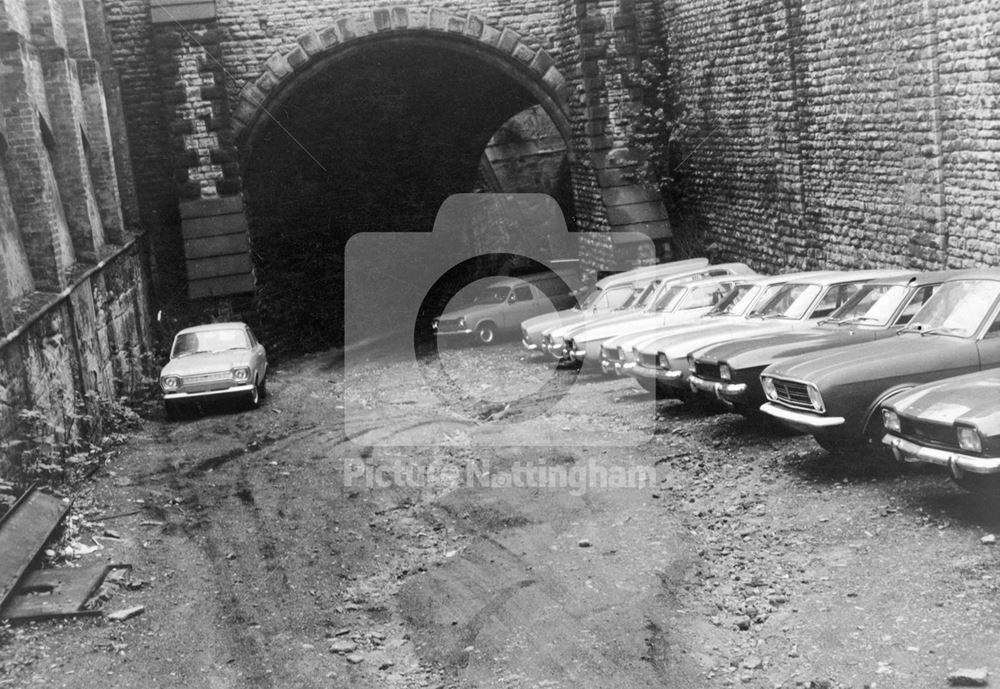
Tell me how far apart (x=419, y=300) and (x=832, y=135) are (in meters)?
13.9

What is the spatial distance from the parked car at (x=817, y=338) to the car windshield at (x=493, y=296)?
10810 millimetres

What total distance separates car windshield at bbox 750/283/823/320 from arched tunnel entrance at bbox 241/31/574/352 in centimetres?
1059

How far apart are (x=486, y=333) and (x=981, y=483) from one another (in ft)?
47.7

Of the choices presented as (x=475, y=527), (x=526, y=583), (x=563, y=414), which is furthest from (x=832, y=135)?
(x=526, y=583)

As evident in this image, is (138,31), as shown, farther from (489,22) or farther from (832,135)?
(832,135)

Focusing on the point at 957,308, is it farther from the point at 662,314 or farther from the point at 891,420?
the point at 662,314

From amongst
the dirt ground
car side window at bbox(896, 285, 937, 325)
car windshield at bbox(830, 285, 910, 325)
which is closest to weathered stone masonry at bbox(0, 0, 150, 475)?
the dirt ground

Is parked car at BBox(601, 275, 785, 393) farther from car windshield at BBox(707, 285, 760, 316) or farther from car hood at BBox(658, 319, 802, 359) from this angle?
car hood at BBox(658, 319, 802, 359)

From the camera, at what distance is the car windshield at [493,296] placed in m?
21.9

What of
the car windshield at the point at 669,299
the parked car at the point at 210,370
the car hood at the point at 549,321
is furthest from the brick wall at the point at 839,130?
the parked car at the point at 210,370

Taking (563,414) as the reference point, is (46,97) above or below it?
above

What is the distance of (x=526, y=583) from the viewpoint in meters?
7.99

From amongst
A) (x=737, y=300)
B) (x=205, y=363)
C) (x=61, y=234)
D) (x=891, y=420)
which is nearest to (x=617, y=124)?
(x=737, y=300)

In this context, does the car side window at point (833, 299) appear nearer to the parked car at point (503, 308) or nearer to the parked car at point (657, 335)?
the parked car at point (657, 335)
